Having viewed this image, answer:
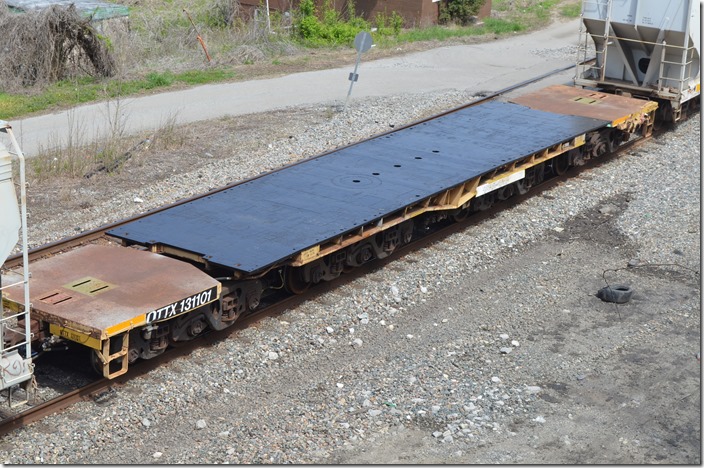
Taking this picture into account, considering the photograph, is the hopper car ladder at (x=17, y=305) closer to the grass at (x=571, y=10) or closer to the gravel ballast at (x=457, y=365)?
the gravel ballast at (x=457, y=365)

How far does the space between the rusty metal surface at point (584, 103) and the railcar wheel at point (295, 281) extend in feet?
25.4

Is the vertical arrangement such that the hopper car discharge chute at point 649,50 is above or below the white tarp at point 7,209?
above

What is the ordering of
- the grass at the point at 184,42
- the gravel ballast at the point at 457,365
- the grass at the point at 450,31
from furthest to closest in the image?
1. the grass at the point at 450,31
2. the grass at the point at 184,42
3. the gravel ballast at the point at 457,365

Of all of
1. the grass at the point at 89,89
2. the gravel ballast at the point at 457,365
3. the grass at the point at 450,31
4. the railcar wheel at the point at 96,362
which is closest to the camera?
the gravel ballast at the point at 457,365

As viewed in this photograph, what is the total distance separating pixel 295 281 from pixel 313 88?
12.7m

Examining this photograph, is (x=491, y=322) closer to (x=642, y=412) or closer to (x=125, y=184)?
(x=642, y=412)

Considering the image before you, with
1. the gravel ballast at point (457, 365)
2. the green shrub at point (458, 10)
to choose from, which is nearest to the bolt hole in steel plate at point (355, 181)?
the gravel ballast at point (457, 365)

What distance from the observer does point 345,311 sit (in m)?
12.0

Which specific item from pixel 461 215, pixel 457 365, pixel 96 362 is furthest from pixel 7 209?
pixel 461 215

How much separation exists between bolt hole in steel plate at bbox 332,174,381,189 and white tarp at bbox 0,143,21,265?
5636mm

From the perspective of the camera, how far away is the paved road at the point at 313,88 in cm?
2056

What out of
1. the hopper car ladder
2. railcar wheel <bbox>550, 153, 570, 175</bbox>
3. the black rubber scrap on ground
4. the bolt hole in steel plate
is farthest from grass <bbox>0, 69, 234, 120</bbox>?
the hopper car ladder

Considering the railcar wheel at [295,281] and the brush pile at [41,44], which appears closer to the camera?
the railcar wheel at [295,281]

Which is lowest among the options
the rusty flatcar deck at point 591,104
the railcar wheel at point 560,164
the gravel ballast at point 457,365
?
the gravel ballast at point 457,365
